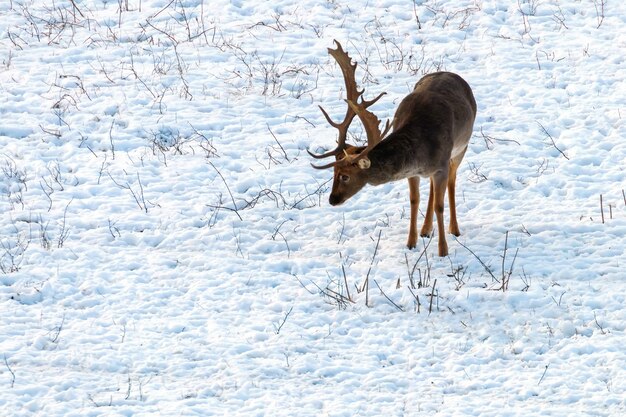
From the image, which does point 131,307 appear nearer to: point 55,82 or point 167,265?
point 167,265

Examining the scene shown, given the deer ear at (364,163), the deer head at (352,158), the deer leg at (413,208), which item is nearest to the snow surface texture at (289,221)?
the deer leg at (413,208)

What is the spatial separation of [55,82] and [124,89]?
97cm

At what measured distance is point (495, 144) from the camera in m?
12.0

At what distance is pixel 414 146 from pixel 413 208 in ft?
2.80

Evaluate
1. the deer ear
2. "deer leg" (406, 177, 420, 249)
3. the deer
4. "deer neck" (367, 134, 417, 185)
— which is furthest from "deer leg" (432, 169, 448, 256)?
the deer ear

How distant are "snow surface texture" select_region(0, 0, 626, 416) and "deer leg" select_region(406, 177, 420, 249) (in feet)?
0.37

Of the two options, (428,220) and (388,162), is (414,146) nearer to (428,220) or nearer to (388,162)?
(388,162)

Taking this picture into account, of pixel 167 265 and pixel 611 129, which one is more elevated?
pixel 611 129

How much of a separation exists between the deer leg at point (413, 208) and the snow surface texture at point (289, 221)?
0.11 meters

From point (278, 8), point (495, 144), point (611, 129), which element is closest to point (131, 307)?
point (495, 144)

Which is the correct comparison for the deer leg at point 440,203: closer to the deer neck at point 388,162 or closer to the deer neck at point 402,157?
the deer neck at point 402,157

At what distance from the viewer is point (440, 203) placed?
959 centimetres

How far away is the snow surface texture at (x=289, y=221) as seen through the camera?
7516 mm

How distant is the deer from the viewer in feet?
29.9
